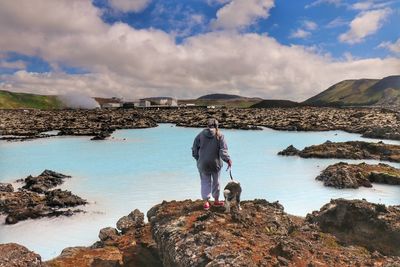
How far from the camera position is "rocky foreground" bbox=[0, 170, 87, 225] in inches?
685

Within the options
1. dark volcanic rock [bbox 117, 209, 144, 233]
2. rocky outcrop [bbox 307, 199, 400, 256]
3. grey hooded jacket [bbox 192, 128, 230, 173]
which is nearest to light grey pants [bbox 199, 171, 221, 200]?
grey hooded jacket [bbox 192, 128, 230, 173]

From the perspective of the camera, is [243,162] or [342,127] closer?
[243,162]

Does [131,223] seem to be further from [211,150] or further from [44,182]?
[44,182]

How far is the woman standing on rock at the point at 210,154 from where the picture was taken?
1134 cm

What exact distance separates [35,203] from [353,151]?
27.1 m

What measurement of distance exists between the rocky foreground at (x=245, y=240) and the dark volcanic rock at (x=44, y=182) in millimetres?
11417

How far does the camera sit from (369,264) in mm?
7695

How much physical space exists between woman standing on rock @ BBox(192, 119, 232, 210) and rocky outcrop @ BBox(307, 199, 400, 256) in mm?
3840

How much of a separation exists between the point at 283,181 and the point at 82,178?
1437 cm

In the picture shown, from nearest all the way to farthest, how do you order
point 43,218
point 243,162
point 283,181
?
point 43,218, point 283,181, point 243,162

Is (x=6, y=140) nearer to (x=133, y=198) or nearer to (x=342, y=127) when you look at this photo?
(x=133, y=198)

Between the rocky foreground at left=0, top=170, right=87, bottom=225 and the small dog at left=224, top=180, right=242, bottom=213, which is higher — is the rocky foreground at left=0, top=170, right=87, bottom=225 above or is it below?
below

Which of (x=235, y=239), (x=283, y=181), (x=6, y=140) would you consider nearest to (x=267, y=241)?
(x=235, y=239)

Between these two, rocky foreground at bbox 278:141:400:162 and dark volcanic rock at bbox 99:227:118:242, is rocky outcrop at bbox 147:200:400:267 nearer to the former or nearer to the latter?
dark volcanic rock at bbox 99:227:118:242
